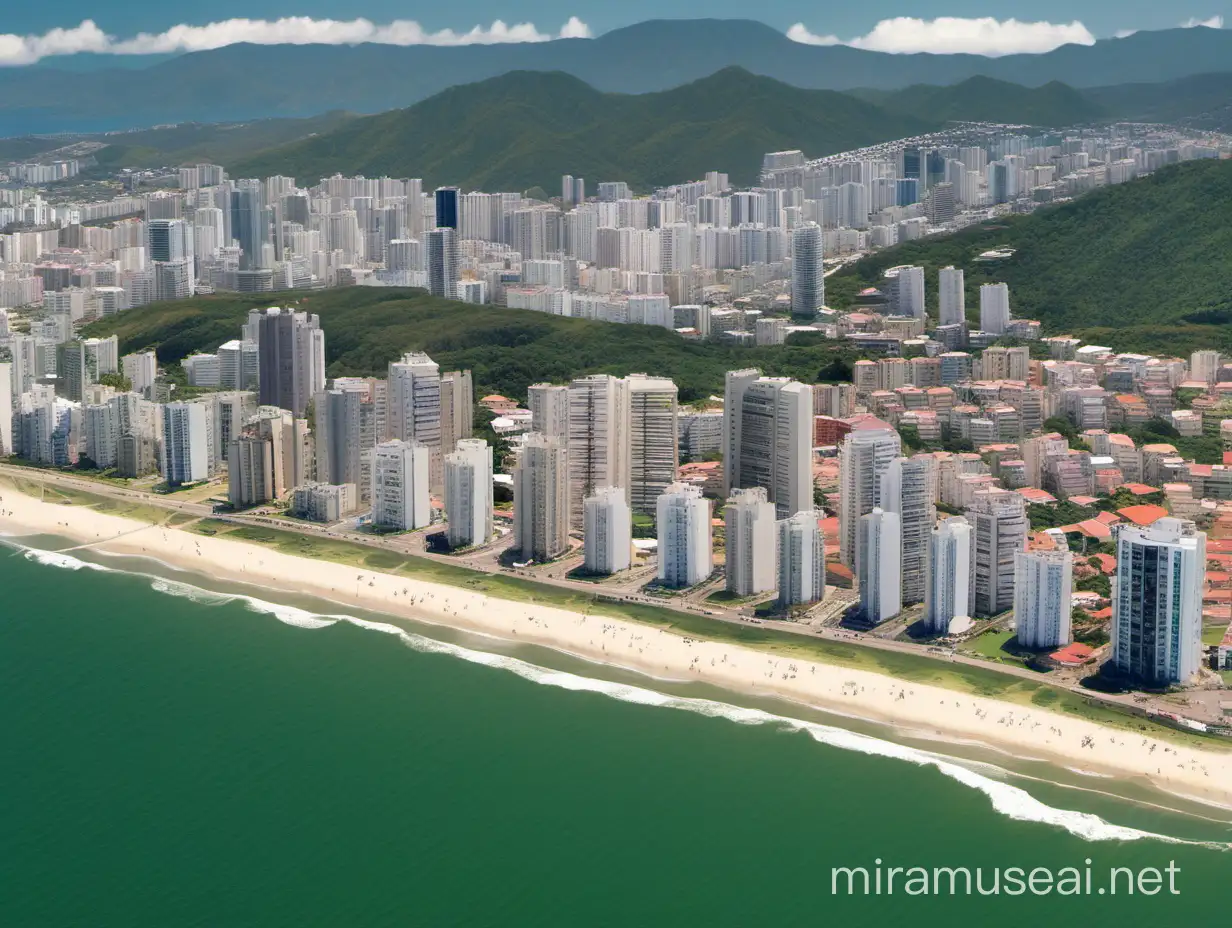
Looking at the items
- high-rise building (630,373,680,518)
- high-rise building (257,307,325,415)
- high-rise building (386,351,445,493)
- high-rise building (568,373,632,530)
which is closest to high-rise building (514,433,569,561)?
high-rise building (568,373,632,530)

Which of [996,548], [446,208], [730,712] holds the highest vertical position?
[446,208]

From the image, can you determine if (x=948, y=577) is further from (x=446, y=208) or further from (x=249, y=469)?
(x=446, y=208)

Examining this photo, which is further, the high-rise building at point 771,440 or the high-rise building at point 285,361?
the high-rise building at point 285,361

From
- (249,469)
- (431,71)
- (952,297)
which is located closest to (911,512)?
(249,469)

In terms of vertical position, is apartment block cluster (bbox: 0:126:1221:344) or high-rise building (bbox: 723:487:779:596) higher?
apartment block cluster (bbox: 0:126:1221:344)

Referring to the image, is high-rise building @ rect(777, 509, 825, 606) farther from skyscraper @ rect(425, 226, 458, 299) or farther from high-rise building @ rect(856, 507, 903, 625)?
skyscraper @ rect(425, 226, 458, 299)

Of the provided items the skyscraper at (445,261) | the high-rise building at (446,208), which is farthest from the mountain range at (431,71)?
the skyscraper at (445,261)

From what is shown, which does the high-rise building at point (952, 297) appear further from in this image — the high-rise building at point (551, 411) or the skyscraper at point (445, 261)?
the high-rise building at point (551, 411)
